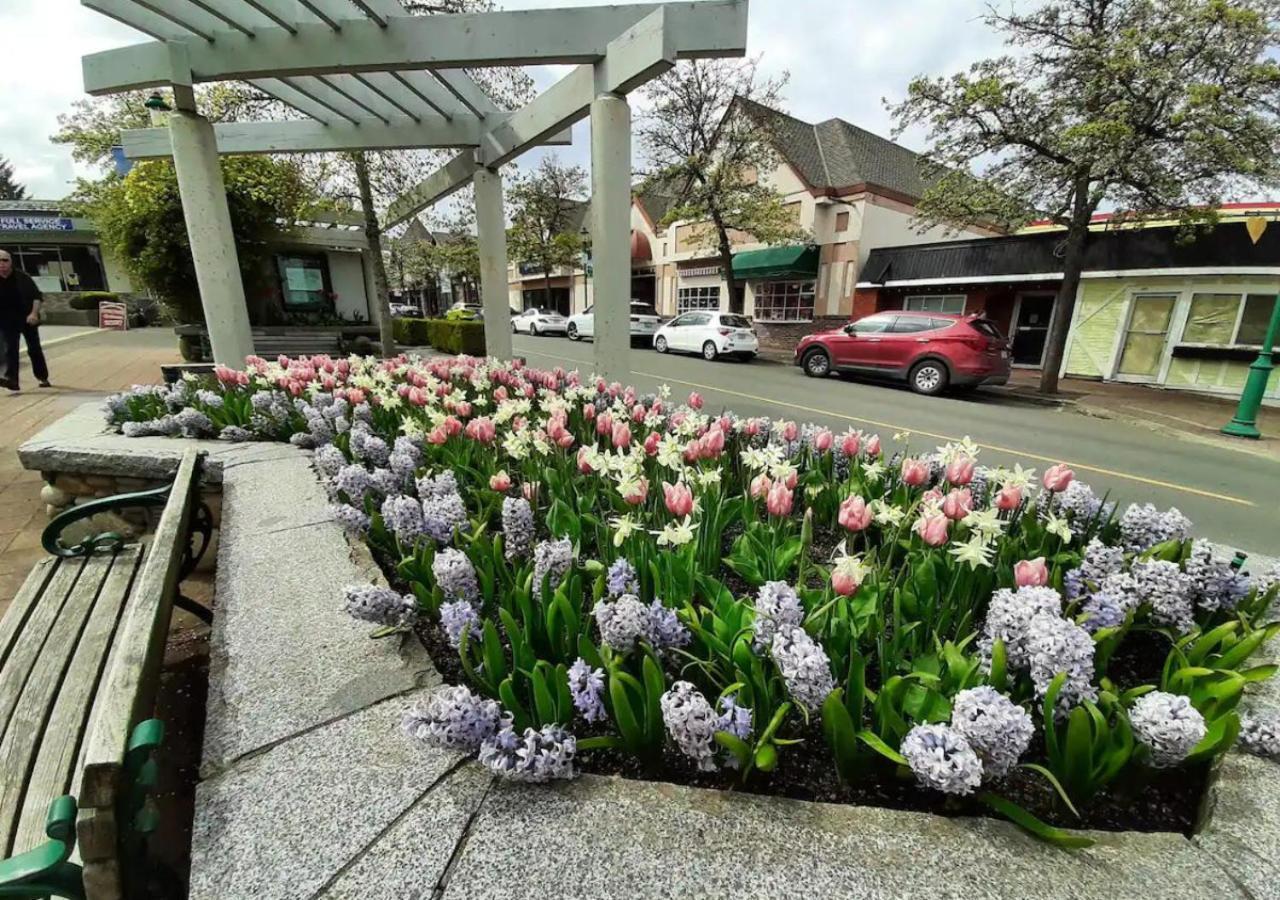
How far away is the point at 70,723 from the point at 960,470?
2803mm

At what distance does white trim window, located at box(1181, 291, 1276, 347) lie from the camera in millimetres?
11008

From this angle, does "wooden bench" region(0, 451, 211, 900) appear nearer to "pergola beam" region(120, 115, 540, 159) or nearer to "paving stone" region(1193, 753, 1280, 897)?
"paving stone" region(1193, 753, 1280, 897)

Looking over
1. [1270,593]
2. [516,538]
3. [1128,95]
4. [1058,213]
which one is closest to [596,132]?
[516,538]

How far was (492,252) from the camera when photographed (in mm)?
7453

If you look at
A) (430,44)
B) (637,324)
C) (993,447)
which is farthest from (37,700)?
(637,324)

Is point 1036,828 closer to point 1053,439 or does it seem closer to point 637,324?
point 1053,439

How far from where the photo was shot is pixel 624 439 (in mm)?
2541

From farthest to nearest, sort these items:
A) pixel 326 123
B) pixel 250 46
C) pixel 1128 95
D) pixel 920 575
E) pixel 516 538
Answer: pixel 1128 95 < pixel 326 123 < pixel 250 46 < pixel 516 538 < pixel 920 575

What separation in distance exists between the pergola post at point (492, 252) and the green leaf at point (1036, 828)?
7081mm

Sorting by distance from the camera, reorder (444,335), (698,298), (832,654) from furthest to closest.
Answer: (698,298) < (444,335) < (832,654)

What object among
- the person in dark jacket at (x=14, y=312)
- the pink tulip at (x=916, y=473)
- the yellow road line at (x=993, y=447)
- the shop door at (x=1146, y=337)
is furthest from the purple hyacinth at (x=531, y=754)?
the shop door at (x=1146, y=337)

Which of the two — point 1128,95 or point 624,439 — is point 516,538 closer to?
point 624,439

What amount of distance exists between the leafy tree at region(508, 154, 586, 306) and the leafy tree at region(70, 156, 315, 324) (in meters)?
17.5

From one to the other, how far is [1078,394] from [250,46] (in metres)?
14.2
